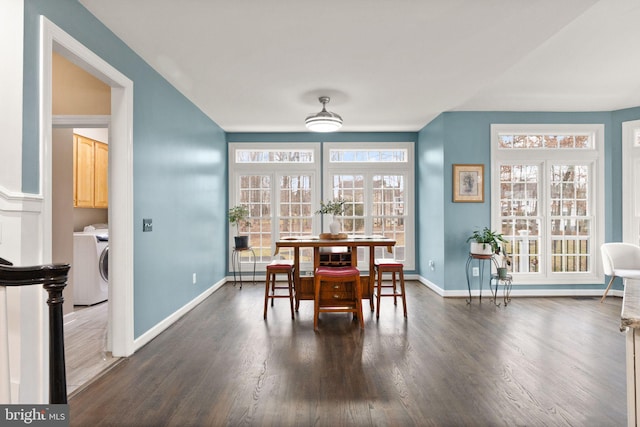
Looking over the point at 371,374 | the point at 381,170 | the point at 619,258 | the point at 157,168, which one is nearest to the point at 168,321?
the point at 157,168

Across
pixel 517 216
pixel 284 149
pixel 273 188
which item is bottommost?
pixel 517 216

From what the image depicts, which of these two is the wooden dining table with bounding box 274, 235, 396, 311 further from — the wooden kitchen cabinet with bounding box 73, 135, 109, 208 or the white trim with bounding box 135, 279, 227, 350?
the wooden kitchen cabinet with bounding box 73, 135, 109, 208

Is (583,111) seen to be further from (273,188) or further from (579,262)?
(273,188)

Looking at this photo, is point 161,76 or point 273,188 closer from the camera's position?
point 161,76

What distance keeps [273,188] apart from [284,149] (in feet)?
2.39

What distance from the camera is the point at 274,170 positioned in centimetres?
623

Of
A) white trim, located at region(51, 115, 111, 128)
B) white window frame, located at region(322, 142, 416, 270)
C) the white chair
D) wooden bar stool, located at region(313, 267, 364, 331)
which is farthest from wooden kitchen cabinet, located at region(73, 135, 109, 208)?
the white chair

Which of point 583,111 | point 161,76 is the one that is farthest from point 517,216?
point 161,76

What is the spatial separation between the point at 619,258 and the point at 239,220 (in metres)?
5.63

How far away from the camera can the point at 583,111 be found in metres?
5.06

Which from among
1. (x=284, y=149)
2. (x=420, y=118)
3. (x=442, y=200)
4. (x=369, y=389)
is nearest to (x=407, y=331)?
(x=369, y=389)

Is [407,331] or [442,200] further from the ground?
[442,200]

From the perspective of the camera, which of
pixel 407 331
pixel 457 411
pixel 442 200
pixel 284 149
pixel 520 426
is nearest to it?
pixel 520 426

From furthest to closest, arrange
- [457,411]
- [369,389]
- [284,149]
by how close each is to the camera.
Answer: [284,149] → [369,389] → [457,411]
